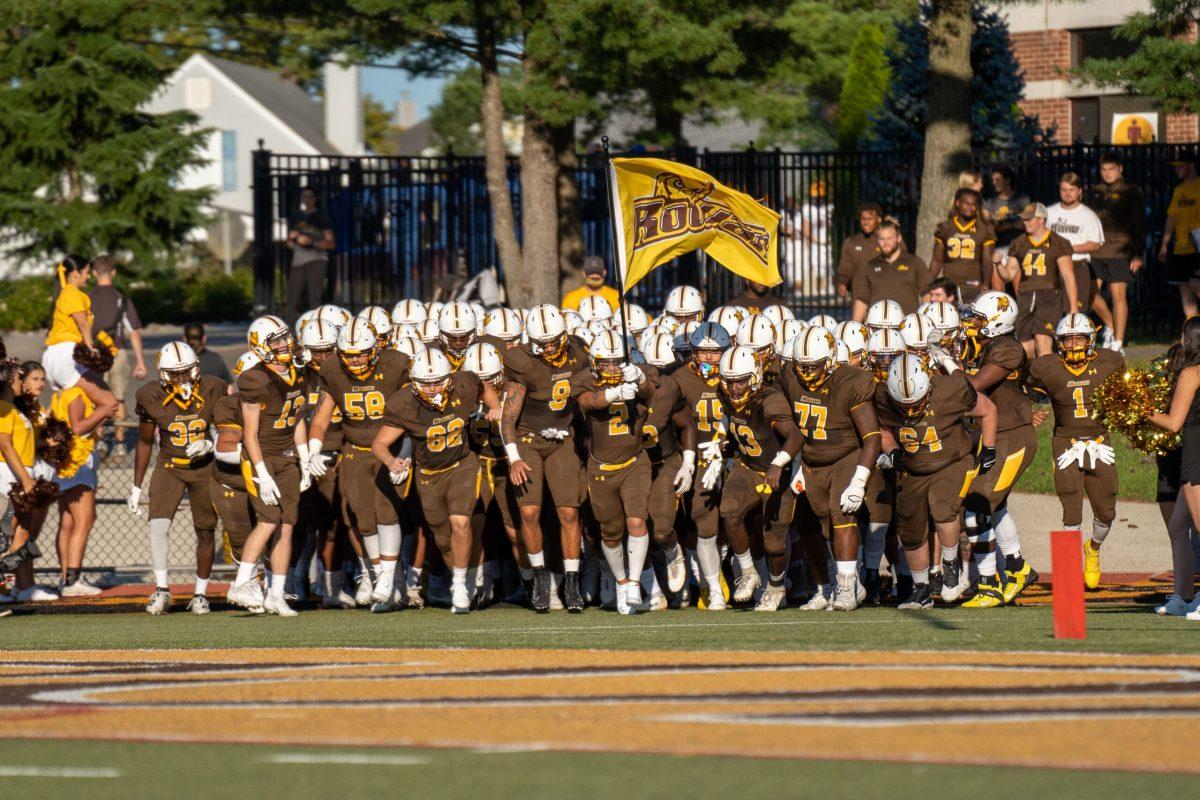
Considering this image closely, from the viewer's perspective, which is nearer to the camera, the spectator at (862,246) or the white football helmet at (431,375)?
the white football helmet at (431,375)

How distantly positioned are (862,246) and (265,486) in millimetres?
6277

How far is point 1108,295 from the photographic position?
18094 millimetres

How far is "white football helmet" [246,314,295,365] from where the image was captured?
12.0 metres

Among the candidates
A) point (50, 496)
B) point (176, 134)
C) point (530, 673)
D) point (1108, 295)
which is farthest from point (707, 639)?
point (176, 134)

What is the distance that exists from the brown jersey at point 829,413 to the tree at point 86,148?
1921 cm

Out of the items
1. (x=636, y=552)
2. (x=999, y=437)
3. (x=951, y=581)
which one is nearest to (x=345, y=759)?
(x=636, y=552)

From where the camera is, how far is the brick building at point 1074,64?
30.0 meters

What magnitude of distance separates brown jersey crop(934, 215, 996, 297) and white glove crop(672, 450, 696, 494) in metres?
4.91

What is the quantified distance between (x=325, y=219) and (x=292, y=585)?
24.5 ft

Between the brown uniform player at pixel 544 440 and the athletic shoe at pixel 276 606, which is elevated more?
the brown uniform player at pixel 544 440

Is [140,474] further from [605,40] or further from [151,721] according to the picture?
[605,40]

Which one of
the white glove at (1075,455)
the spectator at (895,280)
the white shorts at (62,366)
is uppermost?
the spectator at (895,280)

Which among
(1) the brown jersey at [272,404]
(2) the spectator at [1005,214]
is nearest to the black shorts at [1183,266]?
(2) the spectator at [1005,214]

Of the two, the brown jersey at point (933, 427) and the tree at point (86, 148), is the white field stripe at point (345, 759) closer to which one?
the brown jersey at point (933, 427)
